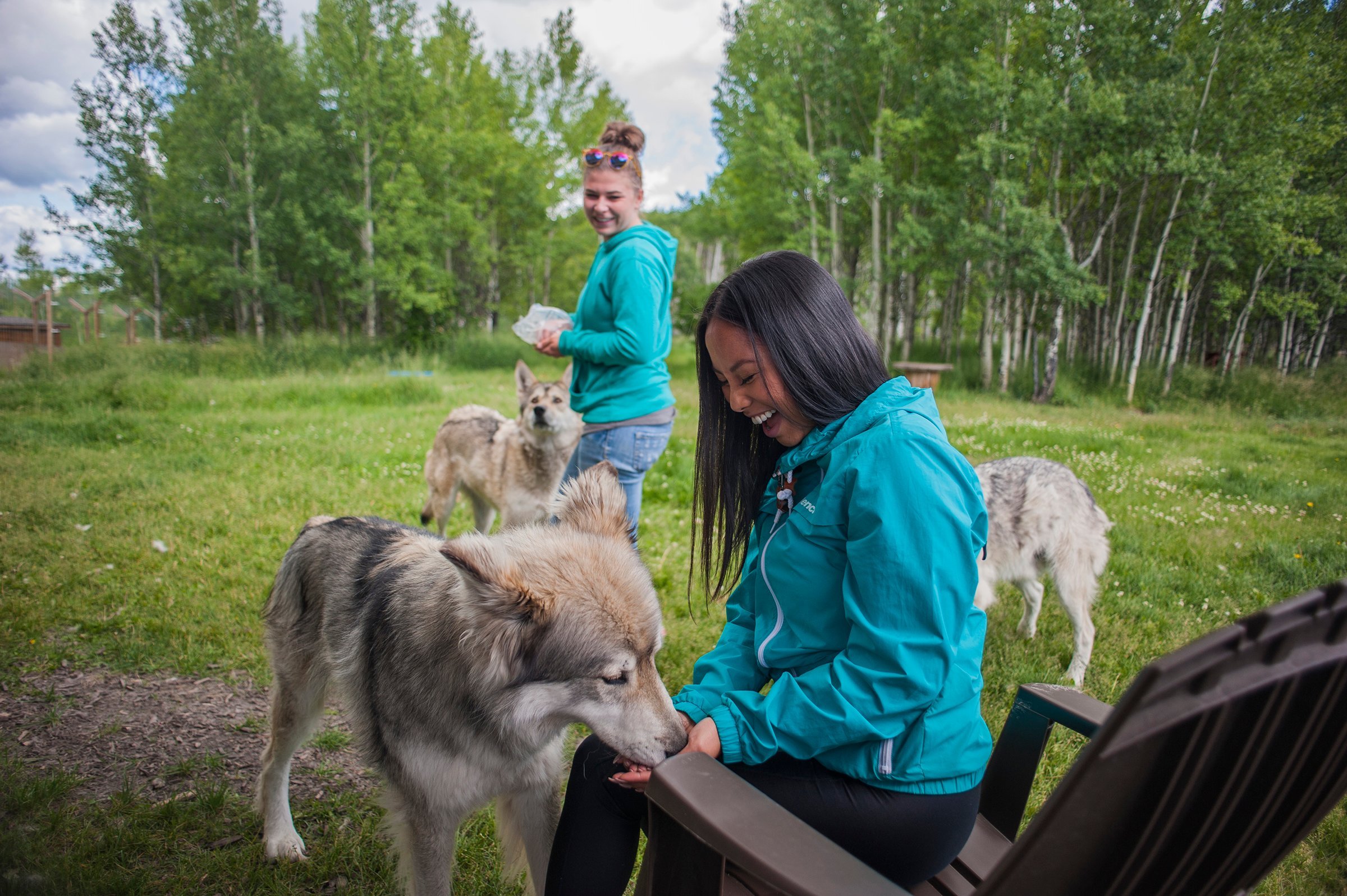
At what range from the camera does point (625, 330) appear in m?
3.29

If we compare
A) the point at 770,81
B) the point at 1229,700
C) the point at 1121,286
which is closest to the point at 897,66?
the point at 770,81

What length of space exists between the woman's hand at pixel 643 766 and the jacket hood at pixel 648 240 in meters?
2.44

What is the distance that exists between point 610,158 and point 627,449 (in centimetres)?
155

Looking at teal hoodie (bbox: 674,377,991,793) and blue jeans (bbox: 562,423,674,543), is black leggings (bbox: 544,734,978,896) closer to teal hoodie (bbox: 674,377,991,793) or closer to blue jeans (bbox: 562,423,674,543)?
teal hoodie (bbox: 674,377,991,793)

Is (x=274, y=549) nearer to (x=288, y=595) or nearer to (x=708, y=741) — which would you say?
(x=288, y=595)

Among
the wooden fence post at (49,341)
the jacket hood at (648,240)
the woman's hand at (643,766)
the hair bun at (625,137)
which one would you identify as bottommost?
the woman's hand at (643,766)

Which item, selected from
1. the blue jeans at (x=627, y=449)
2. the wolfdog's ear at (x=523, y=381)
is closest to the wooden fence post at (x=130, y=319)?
the wolfdog's ear at (x=523, y=381)

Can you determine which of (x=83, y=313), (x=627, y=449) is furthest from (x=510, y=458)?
(x=83, y=313)

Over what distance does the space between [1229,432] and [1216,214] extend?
4243 mm

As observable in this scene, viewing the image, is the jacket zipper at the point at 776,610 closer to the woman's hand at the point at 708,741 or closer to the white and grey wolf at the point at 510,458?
the woman's hand at the point at 708,741

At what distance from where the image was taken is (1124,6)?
1239 centimetres

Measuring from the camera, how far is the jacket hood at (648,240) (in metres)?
3.34

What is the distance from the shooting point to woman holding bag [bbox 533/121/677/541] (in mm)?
3285

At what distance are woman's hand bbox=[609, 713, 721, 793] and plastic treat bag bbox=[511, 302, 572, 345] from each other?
2556 mm
